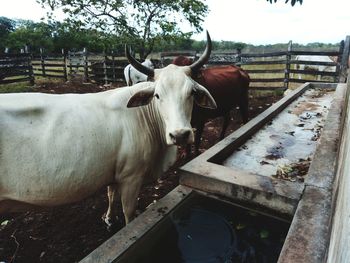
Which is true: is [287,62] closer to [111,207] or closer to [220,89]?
[220,89]

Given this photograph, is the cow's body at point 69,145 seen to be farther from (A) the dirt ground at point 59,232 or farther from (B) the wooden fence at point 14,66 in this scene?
(B) the wooden fence at point 14,66

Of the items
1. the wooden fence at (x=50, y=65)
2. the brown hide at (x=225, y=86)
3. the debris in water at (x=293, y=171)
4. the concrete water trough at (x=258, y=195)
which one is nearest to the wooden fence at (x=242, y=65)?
the wooden fence at (x=50, y=65)

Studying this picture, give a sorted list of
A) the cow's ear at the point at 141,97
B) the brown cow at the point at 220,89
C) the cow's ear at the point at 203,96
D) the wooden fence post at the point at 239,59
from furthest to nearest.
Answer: the wooden fence post at the point at 239,59, the brown cow at the point at 220,89, the cow's ear at the point at 203,96, the cow's ear at the point at 141,97

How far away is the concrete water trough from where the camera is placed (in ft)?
5.56

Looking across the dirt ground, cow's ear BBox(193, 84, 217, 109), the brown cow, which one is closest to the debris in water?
cow's ear BBox(193, 84, 217, 109)

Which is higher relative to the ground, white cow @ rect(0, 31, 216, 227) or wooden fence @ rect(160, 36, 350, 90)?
wooden fence @ rect(160, 36, 350, 90)

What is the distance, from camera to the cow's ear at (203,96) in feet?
9.27

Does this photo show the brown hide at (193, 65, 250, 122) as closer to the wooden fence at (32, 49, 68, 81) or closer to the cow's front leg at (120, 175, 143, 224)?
the cow's front leg at (120, 175, 143, 224)

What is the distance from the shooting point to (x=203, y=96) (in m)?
2.99

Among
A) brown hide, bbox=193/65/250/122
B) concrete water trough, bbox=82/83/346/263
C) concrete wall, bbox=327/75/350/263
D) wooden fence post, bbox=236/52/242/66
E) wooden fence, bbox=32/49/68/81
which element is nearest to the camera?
concrete wall, bbox=327/75/350/263

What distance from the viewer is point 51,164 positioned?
2.20m

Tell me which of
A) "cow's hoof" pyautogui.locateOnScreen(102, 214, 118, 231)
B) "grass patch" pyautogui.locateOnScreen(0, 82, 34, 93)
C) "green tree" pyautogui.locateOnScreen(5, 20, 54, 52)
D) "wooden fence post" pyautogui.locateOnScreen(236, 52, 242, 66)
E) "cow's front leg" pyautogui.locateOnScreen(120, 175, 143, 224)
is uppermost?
"green tree" pyautogui.locateOnScreen(5, 20, 54, 52)

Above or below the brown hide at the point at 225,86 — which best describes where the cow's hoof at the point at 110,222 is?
below

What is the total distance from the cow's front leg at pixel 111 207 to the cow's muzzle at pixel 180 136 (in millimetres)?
1087
